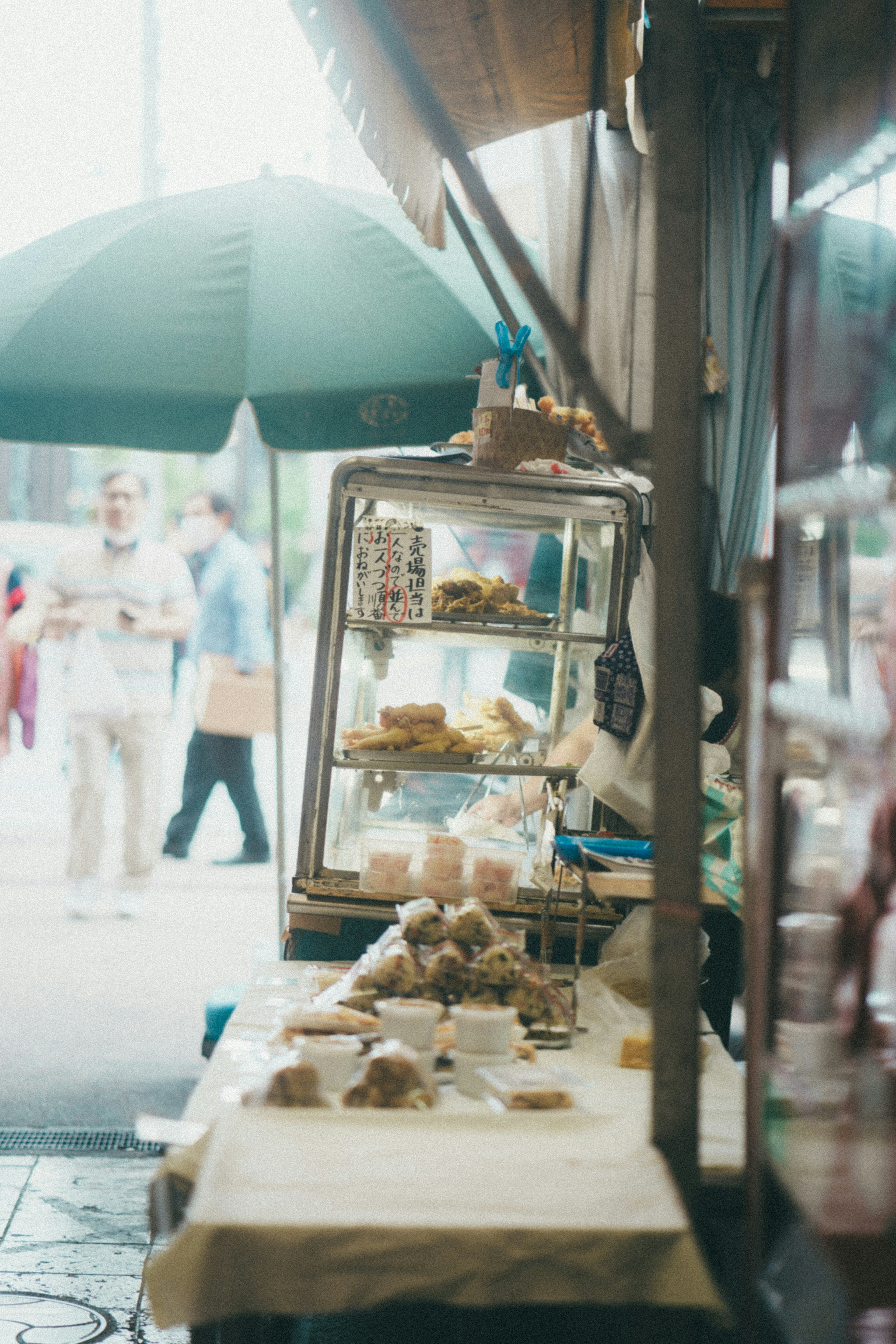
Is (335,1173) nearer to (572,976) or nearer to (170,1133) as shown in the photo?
(170,1133)

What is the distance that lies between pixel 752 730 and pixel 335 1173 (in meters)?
0.89

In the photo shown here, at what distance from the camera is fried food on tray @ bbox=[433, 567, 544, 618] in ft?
11.4

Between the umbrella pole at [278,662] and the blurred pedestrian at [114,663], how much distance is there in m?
1.93

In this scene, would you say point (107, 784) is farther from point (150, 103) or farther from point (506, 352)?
point (150, 103)

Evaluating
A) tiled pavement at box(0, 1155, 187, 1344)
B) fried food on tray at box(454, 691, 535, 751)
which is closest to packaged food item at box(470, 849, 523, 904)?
fried food on tray at box(454, 691, 535, 751)

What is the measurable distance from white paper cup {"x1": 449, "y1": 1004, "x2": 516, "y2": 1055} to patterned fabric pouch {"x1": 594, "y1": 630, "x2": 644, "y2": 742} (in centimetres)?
109

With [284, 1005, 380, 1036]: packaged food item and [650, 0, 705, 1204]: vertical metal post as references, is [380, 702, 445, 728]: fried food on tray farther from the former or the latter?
[650, 0, 705, 1204]: vertical metal post

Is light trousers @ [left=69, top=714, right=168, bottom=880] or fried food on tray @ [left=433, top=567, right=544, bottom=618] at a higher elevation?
fried food on tray @ [left=433, top=567, right=544, bottom=618]

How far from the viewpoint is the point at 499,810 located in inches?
144

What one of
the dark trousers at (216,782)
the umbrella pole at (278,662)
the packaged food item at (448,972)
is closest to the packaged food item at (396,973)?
the packaged food item at (448,972)

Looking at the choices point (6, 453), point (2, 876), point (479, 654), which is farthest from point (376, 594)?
point (6, 453)

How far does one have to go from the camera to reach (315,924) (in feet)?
10.6

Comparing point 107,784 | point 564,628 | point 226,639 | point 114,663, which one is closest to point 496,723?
point 564,628

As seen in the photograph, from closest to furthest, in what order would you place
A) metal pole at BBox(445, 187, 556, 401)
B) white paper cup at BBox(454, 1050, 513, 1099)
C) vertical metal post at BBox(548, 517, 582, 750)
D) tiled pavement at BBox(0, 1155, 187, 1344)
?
white paper cup at BBox(454, 1050, 513, 1099), tiled pavement at BBox(0, 1155, 187, 1344), vertical metal post at BBox(548, 517, 582, 750), metal pole at BBox(445, 187, 556, 401)
